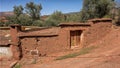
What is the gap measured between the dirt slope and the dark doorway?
1.08 m

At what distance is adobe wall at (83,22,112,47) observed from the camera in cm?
1675

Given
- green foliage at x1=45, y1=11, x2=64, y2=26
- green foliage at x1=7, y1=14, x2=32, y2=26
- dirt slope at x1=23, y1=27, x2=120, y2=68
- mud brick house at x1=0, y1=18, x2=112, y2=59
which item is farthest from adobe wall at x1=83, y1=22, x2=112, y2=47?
green foliage at x1=7, y1=14, x2=32, y2=26

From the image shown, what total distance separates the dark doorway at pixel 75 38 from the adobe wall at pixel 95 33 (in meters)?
0.49

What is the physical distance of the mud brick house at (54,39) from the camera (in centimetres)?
1659

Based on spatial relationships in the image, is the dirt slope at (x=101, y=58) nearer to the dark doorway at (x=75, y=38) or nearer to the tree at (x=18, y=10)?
the dark doorway at (x=75, y=38)

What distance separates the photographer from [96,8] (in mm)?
30531

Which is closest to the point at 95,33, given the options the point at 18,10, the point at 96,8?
the point at 96,8

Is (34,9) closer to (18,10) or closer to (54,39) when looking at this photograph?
(18,10)

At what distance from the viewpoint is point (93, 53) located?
48.4 feet

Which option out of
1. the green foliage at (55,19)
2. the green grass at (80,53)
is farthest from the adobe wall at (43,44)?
the green foliage at (55,19)

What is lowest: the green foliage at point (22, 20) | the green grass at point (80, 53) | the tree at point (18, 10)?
the green grass at point (80, 53)

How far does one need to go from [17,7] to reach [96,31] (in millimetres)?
29642

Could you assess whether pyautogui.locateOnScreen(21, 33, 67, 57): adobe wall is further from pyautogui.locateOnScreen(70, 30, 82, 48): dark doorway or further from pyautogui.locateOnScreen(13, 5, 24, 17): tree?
pyautogui.locateOnScreen(13, 5, 24, 17): tree

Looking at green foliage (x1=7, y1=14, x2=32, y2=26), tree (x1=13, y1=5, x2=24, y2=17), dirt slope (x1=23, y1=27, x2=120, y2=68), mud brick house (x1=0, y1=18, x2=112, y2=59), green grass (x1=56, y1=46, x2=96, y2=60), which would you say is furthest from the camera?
tree (x1=13, y1=5, x2=24, y2=17)
